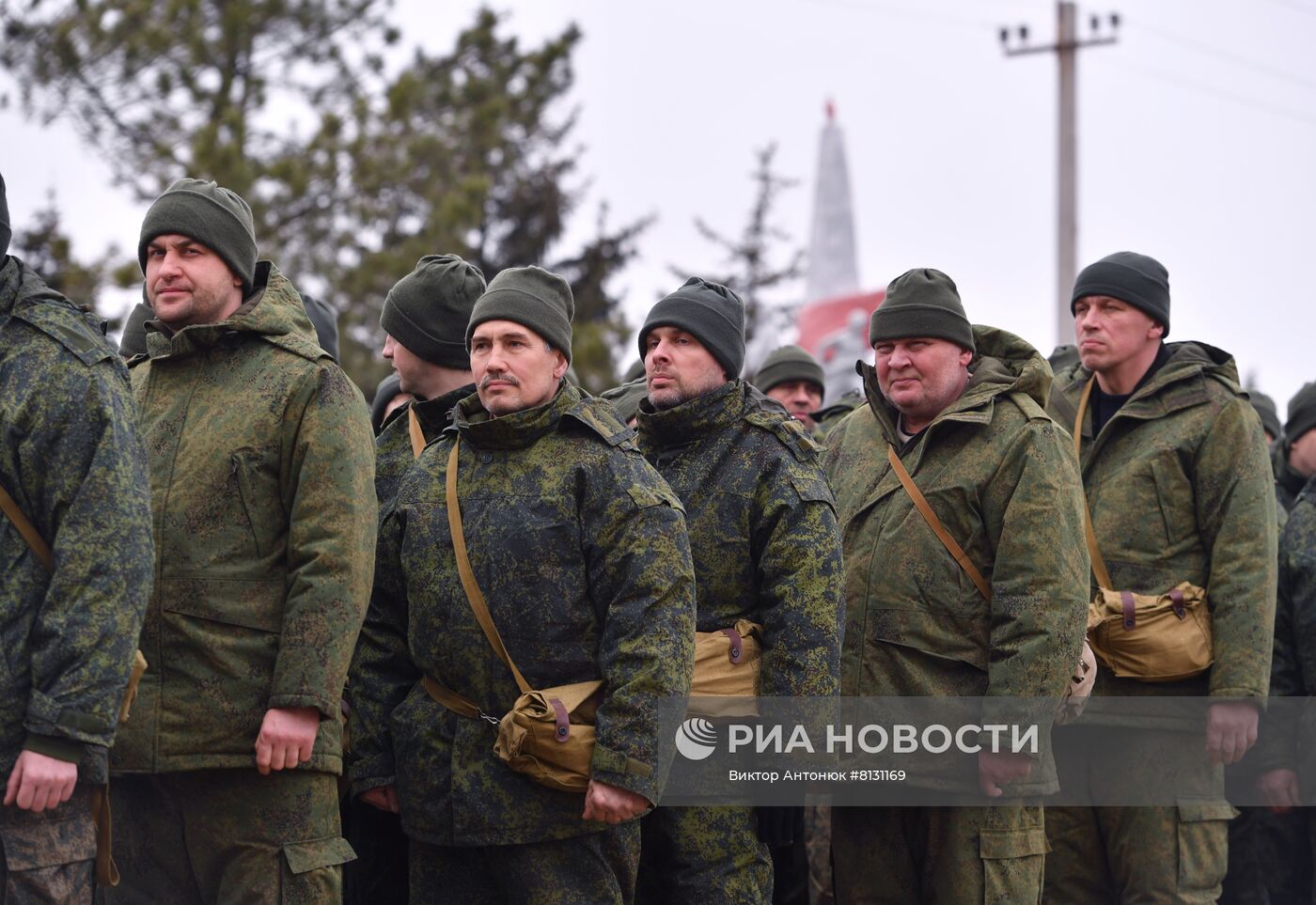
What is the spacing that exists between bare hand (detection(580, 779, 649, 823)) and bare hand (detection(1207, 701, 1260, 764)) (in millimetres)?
2534

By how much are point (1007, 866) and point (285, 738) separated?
7.66ft

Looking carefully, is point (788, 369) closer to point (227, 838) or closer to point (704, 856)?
point (704, 856)

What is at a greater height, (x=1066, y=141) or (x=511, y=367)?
(x=1066, y=141)

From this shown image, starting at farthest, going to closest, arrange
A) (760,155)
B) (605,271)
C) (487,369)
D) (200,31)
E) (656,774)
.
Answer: (760,155)
(605,271)
(200,31)
(487,369)
(656,774)

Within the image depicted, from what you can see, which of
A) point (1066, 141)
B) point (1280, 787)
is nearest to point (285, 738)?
point (1280, 787)

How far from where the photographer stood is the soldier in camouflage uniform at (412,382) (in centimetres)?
533

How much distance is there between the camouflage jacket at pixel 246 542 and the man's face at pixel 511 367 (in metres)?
0.36

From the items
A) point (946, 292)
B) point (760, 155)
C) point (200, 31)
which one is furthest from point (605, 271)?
point (946, 292)

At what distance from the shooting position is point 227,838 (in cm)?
432

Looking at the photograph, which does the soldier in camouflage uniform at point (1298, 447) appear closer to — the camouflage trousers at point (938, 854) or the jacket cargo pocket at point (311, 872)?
the camouflage trousers at point (938, 854)

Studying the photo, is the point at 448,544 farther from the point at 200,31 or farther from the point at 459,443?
the point at 200,31

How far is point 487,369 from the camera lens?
4.63 m

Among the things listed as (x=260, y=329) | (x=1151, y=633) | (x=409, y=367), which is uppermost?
(x=409, y=367)

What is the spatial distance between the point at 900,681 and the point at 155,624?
7.69ft
